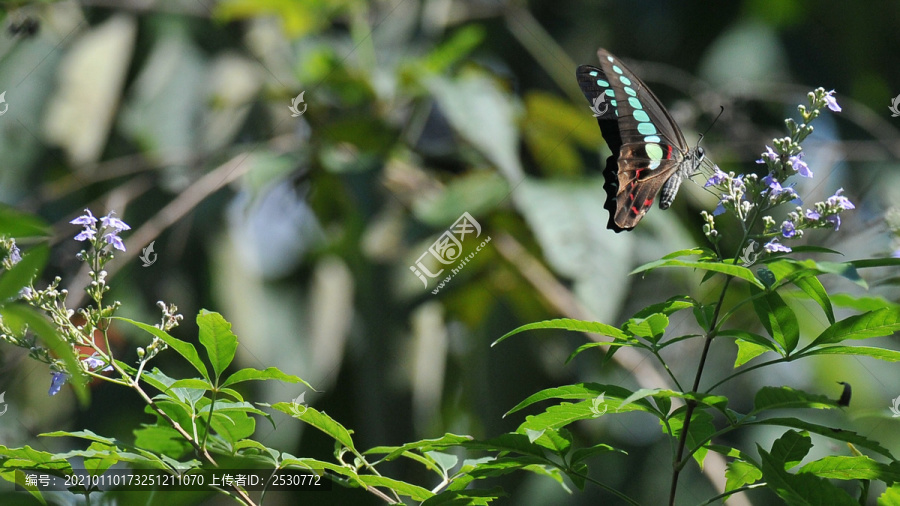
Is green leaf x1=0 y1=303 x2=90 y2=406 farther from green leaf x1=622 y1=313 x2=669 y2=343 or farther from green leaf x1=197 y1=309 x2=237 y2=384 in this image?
green leaf x1=622 y1=313 x2=669 y2=343

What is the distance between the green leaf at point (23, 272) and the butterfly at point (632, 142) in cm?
95

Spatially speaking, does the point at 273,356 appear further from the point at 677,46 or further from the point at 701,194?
the point at 677,46

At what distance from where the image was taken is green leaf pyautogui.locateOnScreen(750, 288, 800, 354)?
2.29 feet

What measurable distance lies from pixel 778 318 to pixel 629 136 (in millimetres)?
629

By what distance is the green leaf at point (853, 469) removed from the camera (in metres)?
0.66

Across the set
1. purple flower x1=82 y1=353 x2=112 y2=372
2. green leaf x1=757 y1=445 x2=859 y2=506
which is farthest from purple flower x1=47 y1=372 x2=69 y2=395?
green leaf x1=757 y1=445 x2=859 y2=506

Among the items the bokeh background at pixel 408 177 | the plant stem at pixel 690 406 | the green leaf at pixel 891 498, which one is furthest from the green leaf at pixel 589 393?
the bokeh background at pixel 408 177

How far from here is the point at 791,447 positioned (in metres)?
0.71

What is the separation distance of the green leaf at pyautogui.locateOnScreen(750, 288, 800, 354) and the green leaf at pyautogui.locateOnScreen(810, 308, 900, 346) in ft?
0.11

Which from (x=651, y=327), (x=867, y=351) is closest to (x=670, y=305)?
(x=651, y=327)

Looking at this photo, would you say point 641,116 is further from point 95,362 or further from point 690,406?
→ point 95,362

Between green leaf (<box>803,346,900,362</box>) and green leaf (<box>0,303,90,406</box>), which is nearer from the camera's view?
green leaf (<box>0,303,90,406</box>)

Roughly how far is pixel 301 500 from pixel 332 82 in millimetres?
1527

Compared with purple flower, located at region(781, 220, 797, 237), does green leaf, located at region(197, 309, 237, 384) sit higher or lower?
lower
